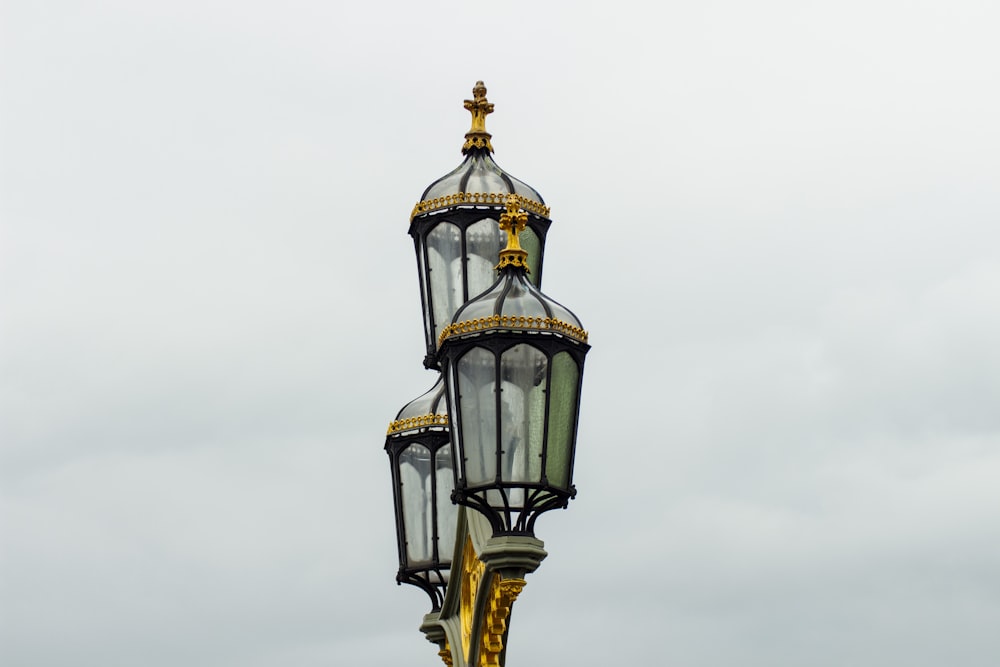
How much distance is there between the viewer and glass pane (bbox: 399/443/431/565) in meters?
11.3

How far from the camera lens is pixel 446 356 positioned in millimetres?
8500

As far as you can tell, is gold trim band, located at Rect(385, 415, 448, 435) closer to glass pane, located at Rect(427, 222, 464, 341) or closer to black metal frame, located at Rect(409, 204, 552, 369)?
black metal frame, located at Rect(409, 204, 552, 369)

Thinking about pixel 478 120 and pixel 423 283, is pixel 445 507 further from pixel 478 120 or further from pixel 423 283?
pixel 478 120

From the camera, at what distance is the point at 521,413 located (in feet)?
26.7

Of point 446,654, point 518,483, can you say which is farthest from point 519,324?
point 446,654

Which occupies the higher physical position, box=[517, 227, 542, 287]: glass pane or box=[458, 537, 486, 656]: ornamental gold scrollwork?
box=[517, 227, 542, 287]: glass pane

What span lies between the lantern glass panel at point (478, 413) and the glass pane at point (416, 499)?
299cm

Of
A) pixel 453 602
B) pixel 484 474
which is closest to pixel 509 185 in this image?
pixel 453 602

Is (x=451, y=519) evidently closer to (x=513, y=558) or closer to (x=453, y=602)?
(x=453, y=602)

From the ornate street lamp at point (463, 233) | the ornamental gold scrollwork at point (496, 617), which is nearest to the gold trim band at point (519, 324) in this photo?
the ornamental gold scrollwork at point (496, 617)

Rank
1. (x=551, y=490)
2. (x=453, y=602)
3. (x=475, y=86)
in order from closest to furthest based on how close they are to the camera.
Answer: (x=551, y=490) → (x=453, y=602) → (x=475, y=86)

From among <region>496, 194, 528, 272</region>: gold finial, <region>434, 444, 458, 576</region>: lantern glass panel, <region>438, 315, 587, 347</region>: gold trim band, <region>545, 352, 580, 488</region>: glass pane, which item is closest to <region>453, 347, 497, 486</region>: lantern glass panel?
<region>438, 315, 587, 347</region>: gold trim band

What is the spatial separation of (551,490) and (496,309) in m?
0.99

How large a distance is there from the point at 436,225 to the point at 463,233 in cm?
23
